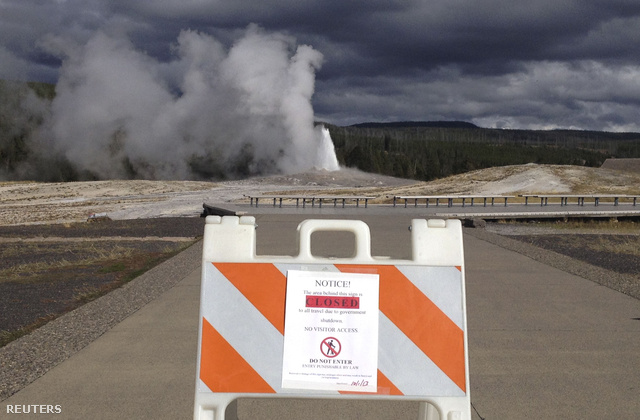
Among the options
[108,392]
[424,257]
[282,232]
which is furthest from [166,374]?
[282,232]

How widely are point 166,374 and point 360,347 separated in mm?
2464

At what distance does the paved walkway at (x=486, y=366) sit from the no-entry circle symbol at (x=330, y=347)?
1.42 m

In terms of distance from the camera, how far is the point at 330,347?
3104mm

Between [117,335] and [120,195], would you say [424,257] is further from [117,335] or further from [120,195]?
[120,195]

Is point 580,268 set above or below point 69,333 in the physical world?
above

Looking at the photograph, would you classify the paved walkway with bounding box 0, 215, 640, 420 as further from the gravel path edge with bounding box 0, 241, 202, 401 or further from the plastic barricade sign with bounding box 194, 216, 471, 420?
the plastic barricade sign with bounding box 194, 216, 471, 420

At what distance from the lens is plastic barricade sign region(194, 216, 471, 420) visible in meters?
3.10

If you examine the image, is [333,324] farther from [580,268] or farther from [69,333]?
[580,268]

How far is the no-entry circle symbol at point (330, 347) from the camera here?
10.2 feet

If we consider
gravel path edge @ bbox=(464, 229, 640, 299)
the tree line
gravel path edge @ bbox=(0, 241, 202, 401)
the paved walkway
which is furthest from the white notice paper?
the tree line

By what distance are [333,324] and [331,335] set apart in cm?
5

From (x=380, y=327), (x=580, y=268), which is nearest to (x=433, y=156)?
(x=580, y=268)

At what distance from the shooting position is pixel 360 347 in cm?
311

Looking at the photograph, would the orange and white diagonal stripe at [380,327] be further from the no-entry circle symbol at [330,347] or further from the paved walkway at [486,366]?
the paved walkway at [486,366]
